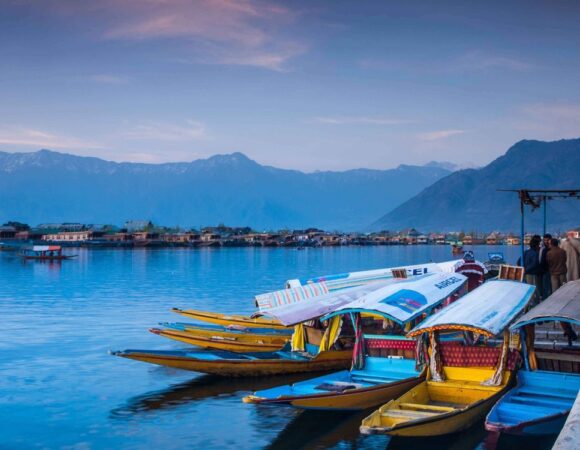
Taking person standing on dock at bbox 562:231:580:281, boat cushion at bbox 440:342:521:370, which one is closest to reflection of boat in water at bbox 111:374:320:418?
boat cushion at bbox 440:342:521:370

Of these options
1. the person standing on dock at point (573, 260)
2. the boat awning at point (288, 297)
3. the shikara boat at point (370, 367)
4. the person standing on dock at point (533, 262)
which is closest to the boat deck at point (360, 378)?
the shikara boat at point (370, 367)

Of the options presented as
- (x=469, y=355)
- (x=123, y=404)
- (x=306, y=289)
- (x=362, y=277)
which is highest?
(x=362, y=277)

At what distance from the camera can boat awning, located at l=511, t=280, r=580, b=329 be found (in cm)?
1402

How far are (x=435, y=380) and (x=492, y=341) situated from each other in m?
3.64

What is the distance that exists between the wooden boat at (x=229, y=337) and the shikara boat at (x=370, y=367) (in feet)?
10.0

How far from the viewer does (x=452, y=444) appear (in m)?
13.8

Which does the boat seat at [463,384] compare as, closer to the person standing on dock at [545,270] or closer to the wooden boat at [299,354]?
the wooden boat at [299,354]

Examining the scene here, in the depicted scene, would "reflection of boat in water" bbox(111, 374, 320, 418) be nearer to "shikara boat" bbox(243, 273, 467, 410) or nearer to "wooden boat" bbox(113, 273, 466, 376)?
"wooden boat" bbox(113, 273, 466, 376)

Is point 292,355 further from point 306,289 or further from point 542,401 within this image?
point 542,401

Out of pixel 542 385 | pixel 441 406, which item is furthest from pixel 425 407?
pixel 542 385

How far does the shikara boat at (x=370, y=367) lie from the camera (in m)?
13.8

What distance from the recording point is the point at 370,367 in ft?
54.2

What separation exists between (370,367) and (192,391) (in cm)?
526

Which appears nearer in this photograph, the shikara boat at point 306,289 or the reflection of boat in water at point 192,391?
the reflection of boat in water at point 192,391
